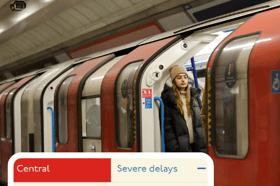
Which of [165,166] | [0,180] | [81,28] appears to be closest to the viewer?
[165,166]

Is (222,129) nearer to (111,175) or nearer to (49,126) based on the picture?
(111,175)

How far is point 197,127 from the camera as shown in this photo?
311cm

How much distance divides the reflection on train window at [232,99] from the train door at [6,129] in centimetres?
415

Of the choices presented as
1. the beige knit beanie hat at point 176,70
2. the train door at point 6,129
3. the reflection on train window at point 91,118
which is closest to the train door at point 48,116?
the train door at point 6,129

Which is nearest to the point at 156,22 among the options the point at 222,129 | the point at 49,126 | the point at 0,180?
the point at 49,126

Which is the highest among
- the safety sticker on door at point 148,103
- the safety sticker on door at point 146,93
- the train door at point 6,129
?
the safety sticker on door at point 146,93

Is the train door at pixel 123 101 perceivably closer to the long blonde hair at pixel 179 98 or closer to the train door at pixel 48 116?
the long blonde hair at pixel 179 98

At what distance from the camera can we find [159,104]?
→ 2969 millimetres

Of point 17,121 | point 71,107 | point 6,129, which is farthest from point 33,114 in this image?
point 71,107

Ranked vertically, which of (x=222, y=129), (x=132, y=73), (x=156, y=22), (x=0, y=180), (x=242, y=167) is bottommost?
(x=0, y=180)

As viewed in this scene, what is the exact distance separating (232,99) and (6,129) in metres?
4.75

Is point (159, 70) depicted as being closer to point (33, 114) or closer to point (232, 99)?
point (232, 99)

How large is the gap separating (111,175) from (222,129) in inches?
55.1

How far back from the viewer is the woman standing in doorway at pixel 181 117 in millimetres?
3027
